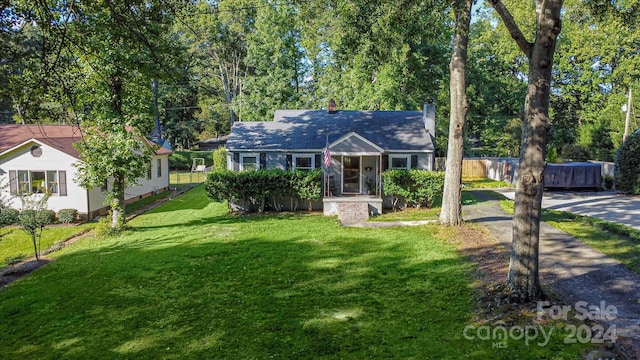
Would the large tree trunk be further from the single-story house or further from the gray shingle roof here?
the gray shingle roof

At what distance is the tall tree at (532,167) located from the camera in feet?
21.6

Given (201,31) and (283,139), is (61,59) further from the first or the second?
(201,31)

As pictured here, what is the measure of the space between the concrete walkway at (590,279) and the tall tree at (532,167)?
88 cm

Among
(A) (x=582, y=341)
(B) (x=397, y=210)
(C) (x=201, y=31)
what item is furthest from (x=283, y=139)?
(C) (x=201, y=31)

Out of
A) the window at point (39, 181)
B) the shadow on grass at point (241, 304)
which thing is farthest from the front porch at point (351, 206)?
the window at point (39, 181)

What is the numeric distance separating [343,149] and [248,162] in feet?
16.1

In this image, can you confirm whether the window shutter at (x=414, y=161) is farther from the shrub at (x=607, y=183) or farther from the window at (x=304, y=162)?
the shrub at (x=607, y=183)

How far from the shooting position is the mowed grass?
598 centimetres

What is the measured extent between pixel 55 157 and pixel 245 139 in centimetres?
843

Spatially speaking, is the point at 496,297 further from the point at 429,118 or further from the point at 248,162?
the point at 429,118

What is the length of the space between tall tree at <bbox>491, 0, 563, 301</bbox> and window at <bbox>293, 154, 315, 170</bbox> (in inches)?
505

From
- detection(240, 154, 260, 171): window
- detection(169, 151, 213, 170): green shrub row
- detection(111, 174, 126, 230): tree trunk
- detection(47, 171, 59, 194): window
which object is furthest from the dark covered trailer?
detection(169, 151, 213, 170): green shrub row

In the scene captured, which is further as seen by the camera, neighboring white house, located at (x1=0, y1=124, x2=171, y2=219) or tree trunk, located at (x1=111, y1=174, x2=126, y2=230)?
neighboring white house, located at (x1=0, y1=124, x2=171, y2=219)

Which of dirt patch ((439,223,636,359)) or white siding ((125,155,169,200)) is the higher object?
white siding ((125,155,169,200))
